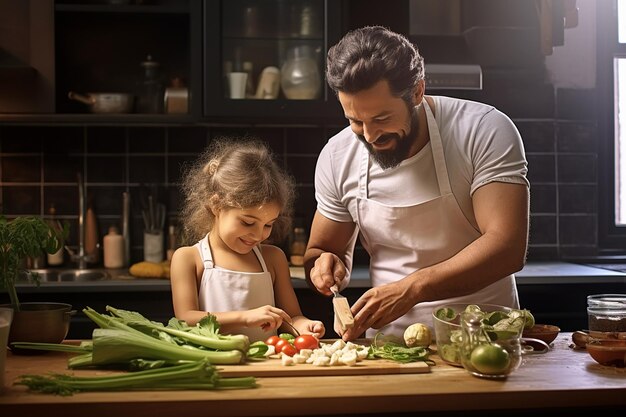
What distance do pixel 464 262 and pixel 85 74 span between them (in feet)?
8.13

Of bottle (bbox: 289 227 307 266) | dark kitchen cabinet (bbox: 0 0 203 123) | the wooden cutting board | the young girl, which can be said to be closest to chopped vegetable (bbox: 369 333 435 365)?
the wooden cutting board

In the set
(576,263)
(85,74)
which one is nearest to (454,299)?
(576,263)

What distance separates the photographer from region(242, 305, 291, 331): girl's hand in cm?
214

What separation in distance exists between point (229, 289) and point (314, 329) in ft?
1.08

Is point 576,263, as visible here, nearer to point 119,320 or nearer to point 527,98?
point 527,98

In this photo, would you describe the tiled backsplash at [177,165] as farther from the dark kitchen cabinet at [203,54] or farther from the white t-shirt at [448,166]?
the white t-shirt at [448,166]

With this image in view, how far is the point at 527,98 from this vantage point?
4.20 metres

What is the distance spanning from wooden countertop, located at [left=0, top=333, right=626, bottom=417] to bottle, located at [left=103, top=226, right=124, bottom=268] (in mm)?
2102

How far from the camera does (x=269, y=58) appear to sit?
12.7 ft

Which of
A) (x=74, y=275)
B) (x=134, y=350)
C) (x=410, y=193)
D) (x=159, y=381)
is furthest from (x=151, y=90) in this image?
(x=159, y=381)

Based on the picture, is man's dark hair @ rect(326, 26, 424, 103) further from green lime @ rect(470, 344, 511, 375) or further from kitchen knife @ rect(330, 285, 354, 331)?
green lime @ rect(470, 344, 511, 375)

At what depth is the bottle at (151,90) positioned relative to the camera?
394 centimetres

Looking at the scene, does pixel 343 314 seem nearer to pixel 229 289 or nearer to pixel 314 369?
pixel 314 369

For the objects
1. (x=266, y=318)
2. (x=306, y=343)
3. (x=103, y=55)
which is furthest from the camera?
(x=103, y=55)
